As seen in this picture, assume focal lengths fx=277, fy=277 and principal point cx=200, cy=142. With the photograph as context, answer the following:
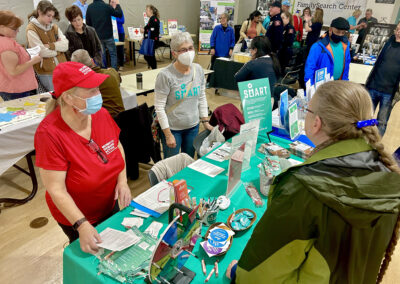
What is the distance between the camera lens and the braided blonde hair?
980 mm

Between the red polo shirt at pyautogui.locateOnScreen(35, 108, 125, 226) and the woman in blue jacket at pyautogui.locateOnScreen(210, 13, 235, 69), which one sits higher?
the woman in blue jacket at pyautogui.locateOnScreen(210, 13, 235, 69)

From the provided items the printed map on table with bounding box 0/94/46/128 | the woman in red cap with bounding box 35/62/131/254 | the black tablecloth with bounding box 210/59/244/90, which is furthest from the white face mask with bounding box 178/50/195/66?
the black tablecloth with bounding box 210/59/244/90

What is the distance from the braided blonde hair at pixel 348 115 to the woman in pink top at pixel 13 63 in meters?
3.28

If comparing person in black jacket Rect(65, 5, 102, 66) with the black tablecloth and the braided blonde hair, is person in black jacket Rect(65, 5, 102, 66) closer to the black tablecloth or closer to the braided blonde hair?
the black tablecloth

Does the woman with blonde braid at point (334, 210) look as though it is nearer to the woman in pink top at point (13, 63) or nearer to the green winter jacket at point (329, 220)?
the green winter jacket at point (329, 220)

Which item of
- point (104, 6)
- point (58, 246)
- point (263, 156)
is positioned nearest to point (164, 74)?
point (263, 156)

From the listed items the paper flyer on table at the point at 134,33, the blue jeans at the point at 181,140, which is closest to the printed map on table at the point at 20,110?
the blue jeans at the point at 181,140

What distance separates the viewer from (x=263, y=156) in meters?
2.18

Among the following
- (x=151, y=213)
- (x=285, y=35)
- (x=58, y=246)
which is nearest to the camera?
(x=151, y=213)

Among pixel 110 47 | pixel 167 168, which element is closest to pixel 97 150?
pixel 167 168

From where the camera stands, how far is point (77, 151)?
144 cm

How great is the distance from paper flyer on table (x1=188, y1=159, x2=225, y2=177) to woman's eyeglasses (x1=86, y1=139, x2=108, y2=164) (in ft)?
2.06

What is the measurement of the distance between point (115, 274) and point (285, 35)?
633cm

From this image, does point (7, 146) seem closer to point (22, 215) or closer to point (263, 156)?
point (22, 215)
